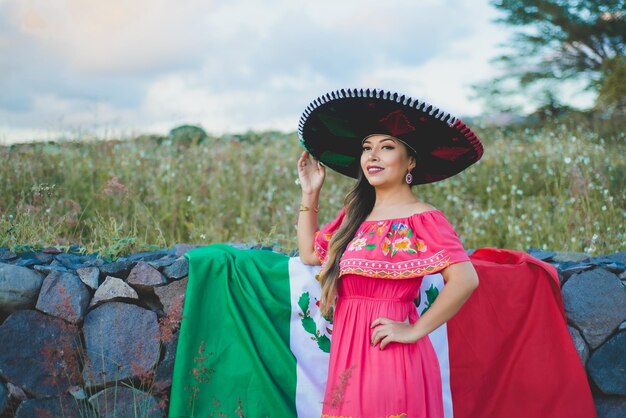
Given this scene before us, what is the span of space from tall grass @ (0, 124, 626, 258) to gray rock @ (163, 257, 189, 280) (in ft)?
3.31

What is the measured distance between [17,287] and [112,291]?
19.3 inches

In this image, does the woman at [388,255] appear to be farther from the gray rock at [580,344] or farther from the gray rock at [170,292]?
the gray rock at [580,344]

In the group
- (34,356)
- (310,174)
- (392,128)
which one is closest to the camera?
(392,128)

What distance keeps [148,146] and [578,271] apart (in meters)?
5.62

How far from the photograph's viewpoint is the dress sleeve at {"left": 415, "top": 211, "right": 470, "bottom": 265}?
8.44 feet

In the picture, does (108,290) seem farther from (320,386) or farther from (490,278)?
(490,278)

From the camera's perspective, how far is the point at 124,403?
11.9ft

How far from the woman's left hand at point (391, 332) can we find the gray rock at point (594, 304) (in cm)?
182

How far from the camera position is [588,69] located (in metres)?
14.3

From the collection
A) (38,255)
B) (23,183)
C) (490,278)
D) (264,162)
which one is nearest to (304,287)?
(490,278)

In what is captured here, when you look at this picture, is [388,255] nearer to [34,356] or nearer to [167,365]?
[167,365]

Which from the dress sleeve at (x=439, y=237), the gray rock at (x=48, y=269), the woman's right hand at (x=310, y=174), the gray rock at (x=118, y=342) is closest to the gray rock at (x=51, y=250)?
the gray rock at (x=48, y=269)

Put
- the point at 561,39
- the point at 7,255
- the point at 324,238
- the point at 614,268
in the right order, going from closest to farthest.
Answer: the point at 324,238, the point at 7,255, the point at 614,268, the point at 561,39

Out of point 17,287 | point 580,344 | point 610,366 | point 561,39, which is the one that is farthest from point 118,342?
point 561,39
